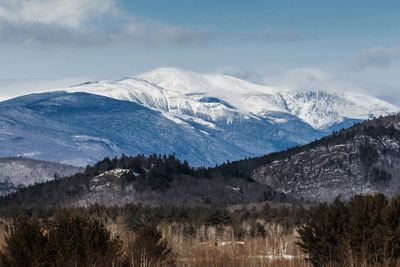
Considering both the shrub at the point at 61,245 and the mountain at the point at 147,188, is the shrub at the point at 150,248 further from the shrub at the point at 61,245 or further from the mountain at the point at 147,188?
the mountain at the point at 147,188

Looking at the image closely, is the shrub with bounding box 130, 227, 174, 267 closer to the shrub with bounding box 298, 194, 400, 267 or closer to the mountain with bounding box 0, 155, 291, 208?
the shrub with bounding box 298, 194, 400, 267

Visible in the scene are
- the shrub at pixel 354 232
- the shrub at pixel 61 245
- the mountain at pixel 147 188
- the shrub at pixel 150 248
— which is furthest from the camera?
the mountain at pixel 147 188

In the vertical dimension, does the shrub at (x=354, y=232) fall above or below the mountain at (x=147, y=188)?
below

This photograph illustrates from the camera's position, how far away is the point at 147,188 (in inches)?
7146

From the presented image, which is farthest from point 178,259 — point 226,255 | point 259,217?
point 259,217

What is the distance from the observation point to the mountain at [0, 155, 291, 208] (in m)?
175

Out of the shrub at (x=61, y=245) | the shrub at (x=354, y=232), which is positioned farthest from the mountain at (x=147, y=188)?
the shrub at (x=61, y=245)

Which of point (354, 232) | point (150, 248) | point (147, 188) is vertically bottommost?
point (150, 248)

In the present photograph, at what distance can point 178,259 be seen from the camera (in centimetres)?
2442

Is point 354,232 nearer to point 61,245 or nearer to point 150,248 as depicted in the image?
point 150,248

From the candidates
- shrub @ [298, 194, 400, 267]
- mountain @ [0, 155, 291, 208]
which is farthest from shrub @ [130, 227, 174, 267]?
mountain @ [0, 155, 291, 208]

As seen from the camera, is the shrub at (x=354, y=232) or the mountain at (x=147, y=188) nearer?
the shrub at (x=354, y=232)

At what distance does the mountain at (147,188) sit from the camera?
175 metres

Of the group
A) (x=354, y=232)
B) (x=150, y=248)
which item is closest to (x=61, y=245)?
(x=150, y=248)
